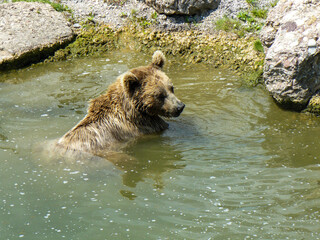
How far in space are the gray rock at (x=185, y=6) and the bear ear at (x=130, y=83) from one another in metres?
4.34

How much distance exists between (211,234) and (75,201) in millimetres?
1723

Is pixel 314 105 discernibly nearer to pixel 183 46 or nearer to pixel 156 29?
pixel 183 46

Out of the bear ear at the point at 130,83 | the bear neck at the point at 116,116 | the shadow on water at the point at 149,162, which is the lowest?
the shadow on water at the point at 149,162

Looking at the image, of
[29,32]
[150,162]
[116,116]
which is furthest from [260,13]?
[29,32]

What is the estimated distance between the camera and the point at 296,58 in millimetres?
7605

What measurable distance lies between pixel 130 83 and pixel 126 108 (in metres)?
0.42

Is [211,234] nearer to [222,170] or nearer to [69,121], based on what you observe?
[222,170]

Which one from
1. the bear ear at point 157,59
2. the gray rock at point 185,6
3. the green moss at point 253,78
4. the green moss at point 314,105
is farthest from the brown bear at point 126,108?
the gray rock at point 185,6

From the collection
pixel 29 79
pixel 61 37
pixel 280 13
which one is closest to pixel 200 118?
pixel 280 13

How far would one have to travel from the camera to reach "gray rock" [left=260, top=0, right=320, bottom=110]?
7594 mm

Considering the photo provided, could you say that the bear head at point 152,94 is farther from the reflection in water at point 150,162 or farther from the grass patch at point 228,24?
the grass patch at point 228,24

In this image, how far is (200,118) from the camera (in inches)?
308

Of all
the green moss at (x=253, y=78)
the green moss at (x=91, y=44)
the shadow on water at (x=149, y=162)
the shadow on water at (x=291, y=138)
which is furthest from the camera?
the green moss at (x=91, y=44)

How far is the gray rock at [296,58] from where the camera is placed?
7594mm
